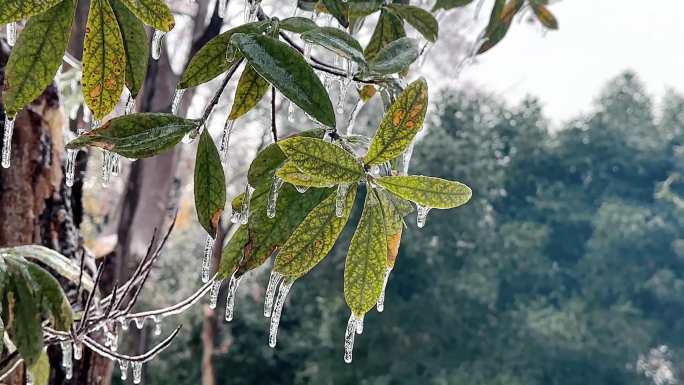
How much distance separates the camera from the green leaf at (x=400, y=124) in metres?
0.33

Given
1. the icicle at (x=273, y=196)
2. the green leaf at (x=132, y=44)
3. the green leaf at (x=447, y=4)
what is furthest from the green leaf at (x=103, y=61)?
the green leaf at (x=447, y=4)

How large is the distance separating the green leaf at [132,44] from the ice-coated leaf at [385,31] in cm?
18

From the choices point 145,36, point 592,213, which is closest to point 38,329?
point 145,36

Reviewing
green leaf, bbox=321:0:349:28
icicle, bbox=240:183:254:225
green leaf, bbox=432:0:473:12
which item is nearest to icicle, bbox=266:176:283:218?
icicle, bbox=240:183:254:225

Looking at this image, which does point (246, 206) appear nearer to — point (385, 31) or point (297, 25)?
point (297, 25)

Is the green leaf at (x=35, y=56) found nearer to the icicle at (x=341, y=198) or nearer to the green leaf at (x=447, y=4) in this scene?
the icicle at (x=341, y=198)

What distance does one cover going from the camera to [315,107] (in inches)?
13.6

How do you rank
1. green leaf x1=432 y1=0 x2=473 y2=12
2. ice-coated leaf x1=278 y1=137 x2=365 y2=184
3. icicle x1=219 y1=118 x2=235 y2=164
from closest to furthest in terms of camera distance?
ice-coated leaf x1=278 y1=137 x2=365 y2=184 → icicle x1=219 y1=118 x2=235 y2=164 → green leaf x1=432 y1=0 x2=473 y2=12

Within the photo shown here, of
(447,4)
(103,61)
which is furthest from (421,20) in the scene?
(103,61)

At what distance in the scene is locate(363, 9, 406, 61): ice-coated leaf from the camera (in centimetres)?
53

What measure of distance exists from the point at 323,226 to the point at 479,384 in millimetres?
5468

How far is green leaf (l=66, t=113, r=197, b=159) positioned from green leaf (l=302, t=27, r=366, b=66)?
79mm

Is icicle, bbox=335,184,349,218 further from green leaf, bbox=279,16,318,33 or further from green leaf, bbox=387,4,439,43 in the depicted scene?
green leaf, bbox=387,4,439,43

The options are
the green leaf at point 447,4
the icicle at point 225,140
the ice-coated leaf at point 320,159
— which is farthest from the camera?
the green leaf at point 447,4
